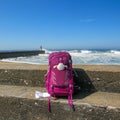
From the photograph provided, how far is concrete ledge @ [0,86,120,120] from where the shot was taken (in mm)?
2123

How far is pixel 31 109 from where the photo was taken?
93.7 inches

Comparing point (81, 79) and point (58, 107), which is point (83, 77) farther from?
point (58, 107)

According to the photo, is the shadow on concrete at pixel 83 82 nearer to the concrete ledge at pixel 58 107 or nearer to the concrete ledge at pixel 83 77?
the concrete ledge at pixel 83 77

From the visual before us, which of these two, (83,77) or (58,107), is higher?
Answer: (83,77)

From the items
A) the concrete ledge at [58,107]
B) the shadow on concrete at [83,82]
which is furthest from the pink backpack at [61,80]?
the shadow on concrete at [83,82]

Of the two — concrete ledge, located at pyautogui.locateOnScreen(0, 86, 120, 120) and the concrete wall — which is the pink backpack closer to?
concrete ledge, located at pyautogui.locateOnScreen(0, 86, 120, 120)

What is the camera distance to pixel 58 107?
7.43 feet

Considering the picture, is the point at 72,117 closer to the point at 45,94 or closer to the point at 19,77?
the point at 45,94

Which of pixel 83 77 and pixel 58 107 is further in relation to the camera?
pixel 83 77

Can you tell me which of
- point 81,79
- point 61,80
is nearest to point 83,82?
point 81,79

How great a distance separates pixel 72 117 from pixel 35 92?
648 millimetres

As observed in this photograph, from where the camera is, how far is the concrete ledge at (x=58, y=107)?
2123 millimetres

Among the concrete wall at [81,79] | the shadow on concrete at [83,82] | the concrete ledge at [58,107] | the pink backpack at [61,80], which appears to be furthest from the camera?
the shadow on concrete at [83,82]

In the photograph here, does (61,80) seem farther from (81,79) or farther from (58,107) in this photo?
(81,79)
